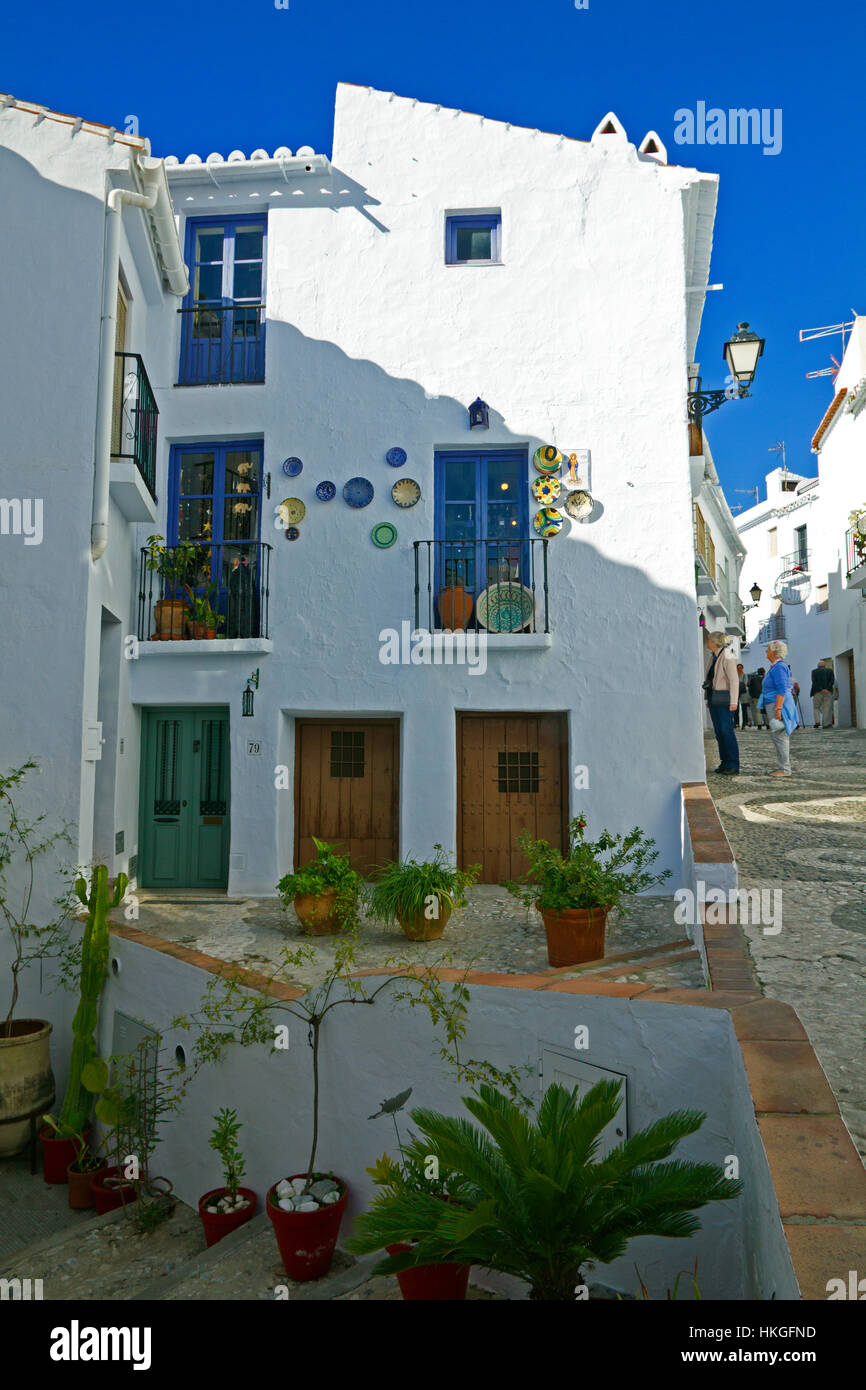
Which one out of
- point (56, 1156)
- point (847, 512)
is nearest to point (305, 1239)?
point (56, 1156)

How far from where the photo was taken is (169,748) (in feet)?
32.0

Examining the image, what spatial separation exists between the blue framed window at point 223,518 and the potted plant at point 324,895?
3.06m

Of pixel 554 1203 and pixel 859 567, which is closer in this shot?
pixel 554 1203

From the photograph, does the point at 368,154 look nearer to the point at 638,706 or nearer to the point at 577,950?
the point at 638,706

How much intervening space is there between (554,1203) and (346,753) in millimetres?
6521

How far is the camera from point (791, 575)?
93.9 feet

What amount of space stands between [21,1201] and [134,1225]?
1.26 meters

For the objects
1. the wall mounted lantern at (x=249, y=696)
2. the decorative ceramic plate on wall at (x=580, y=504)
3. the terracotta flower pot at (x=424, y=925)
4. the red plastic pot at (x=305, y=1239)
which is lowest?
the red plastic pot at (x=305, y=1239)

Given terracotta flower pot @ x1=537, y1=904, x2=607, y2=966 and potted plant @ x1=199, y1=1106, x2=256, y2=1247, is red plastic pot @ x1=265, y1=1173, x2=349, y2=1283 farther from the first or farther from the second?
terracotta flower pot @ x1=537, y1=904, x2=607, y2=966

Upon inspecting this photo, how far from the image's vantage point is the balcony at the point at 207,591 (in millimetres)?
9438

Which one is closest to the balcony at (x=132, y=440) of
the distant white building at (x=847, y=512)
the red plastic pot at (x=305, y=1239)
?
the red plastic pot at (x=305, y=1239)

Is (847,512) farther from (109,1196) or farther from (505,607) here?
(109,1196)

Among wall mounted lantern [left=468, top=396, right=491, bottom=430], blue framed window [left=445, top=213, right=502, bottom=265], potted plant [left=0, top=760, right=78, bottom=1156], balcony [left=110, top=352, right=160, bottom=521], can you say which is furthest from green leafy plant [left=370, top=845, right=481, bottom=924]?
blue framed window [left=445, top=213, right=502, bottom=265]

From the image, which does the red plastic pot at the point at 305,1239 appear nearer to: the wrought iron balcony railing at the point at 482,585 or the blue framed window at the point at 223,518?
the wrought iron balcony railing at the point at 482,585
